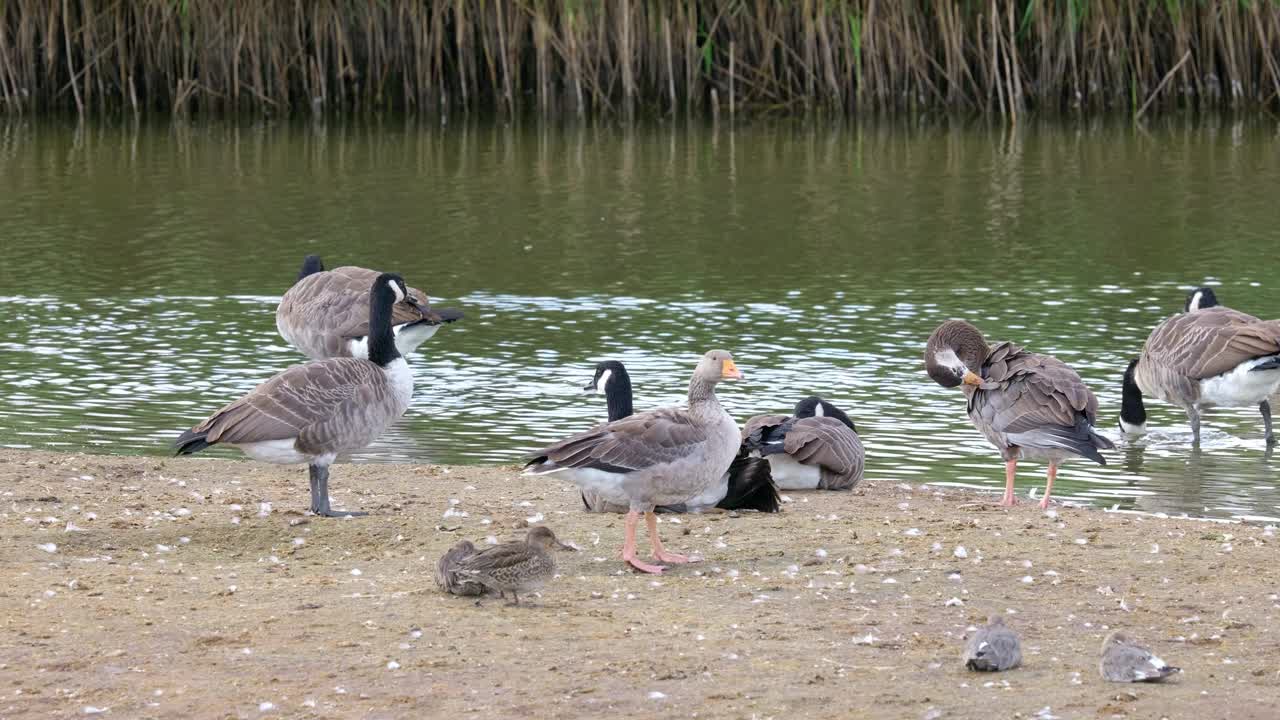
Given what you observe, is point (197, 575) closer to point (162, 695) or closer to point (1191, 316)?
point (162, 695)

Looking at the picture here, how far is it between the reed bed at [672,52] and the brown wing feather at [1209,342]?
14.6m

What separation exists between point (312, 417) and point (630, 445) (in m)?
1.84

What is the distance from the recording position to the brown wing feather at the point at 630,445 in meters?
7.42

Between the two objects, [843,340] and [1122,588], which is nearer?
[1122,588]

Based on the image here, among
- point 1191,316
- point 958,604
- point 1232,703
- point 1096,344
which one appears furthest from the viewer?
point 1096,344

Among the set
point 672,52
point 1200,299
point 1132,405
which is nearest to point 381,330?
point 1132,405

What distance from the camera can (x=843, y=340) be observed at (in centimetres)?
1438

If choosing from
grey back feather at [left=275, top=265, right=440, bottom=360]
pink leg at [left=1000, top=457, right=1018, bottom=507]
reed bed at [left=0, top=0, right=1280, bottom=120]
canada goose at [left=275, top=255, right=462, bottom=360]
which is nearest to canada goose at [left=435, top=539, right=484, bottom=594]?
pink leg at [left=1000, top=457, right=1018, bottom=507]

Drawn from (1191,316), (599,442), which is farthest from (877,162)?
(599,442)

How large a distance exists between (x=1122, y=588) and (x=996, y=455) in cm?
402

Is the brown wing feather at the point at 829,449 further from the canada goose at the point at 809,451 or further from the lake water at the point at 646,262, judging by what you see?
the lake water at the point at 646,262

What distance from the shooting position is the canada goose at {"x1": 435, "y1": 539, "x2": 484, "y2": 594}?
679cm

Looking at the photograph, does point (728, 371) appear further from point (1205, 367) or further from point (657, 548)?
point (1205, 367)

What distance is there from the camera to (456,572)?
6.77m
